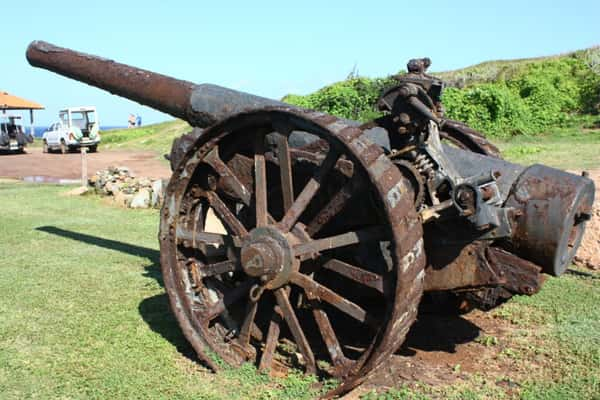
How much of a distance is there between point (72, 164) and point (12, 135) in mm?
8541

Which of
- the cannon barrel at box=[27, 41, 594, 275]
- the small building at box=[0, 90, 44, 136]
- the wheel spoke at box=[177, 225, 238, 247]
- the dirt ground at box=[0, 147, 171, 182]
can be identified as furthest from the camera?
the small building at box=[0, 90, 44, 136]

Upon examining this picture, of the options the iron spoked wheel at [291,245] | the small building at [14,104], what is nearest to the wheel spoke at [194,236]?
the iron spoked wheel at [291,245]

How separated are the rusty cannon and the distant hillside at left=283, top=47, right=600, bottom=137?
43.1 feet

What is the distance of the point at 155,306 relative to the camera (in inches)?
239

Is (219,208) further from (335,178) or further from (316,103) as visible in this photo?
(316,103)

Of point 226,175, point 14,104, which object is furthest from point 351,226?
point 14,104

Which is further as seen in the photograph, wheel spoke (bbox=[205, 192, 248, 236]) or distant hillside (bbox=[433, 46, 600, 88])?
distant hillside (bbox=[433, 46, 600, 88])

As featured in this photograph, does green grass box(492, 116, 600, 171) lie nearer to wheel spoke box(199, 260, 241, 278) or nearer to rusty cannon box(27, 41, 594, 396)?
rusty cannon box(27, 41, 594, 396)

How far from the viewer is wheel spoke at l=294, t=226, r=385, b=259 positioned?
3.85 meters

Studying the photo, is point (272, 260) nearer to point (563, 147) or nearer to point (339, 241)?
point (339, 241)

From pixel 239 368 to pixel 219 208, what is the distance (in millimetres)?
1092

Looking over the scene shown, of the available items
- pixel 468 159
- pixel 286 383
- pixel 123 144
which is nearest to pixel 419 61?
pixel 468 159

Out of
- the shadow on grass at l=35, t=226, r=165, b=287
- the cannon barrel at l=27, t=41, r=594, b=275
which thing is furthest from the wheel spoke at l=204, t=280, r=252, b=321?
the shadow on grass at l=35, t=226, r=165, b=287

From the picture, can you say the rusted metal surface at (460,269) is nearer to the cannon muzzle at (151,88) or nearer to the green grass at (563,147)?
the cannon muzzle at (151,88)
